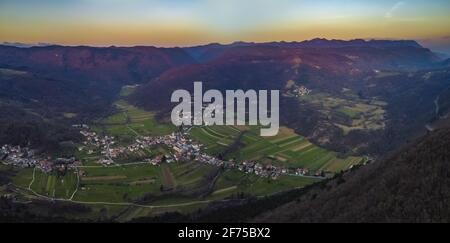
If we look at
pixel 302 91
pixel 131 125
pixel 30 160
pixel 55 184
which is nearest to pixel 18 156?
pixel 30 160

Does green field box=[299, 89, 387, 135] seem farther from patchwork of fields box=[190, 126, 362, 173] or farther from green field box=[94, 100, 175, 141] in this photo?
green field box=[94, 100, 175, 141]

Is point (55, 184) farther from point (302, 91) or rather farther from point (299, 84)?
point (299, 84)

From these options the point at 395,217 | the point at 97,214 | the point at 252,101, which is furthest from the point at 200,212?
the point at 252,101

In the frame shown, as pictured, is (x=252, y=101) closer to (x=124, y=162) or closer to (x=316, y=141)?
(x=316, y=141)

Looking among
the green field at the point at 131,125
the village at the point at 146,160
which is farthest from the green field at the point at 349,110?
the green field at the point at 131,125

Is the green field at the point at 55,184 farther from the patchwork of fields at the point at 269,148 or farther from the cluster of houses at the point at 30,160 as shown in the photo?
the patchwork of fields at the point at 269,148

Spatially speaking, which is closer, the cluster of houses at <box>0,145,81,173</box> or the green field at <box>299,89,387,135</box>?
the cluster of houses at <box>0,145,81,173</box>

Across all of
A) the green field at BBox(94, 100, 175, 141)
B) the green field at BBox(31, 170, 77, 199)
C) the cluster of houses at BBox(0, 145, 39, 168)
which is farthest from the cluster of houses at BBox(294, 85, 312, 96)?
the green field at BBox(31, 170, 77, 199)
